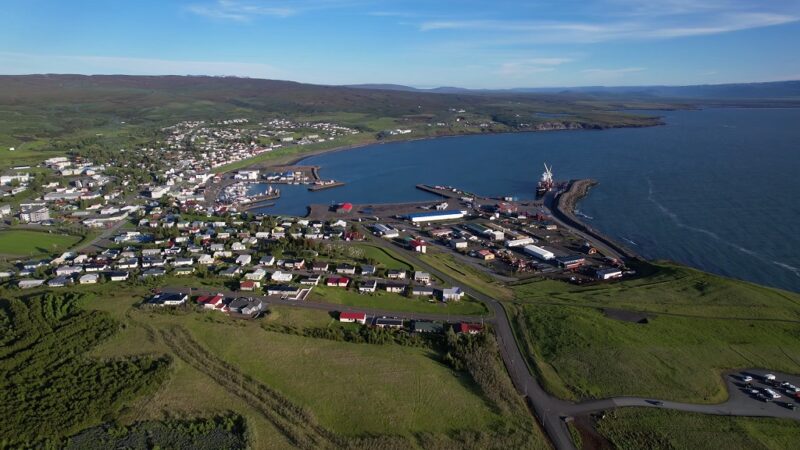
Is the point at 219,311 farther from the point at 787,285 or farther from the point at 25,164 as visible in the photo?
the point at 25,164

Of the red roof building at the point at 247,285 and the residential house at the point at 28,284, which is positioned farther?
the residential house at the point at 28,284

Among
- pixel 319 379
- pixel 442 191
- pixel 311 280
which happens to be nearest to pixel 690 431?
pixel 319 379

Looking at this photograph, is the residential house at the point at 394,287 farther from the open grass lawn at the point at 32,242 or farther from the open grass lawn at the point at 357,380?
the open grass lawn at the point at 32,242

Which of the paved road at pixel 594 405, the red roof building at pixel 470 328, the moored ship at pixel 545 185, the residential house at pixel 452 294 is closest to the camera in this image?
the paved road at pixel 594 405

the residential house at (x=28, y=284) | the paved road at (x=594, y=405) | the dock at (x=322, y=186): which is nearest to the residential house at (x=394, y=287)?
the paved road at (x=594, y=405)

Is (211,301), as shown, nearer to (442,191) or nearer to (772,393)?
(772,393)
